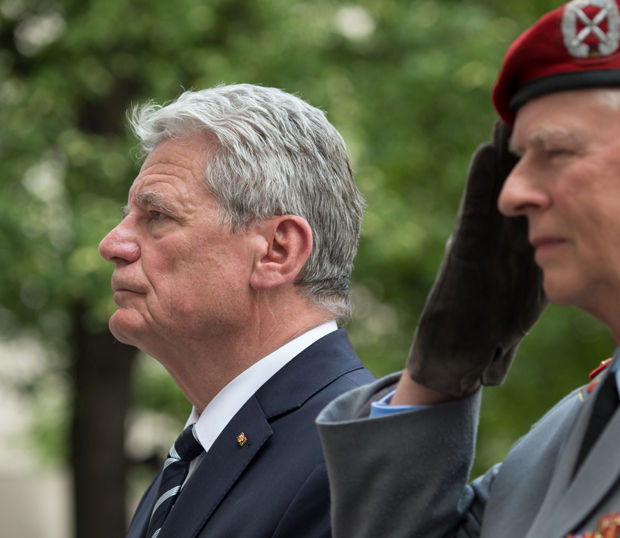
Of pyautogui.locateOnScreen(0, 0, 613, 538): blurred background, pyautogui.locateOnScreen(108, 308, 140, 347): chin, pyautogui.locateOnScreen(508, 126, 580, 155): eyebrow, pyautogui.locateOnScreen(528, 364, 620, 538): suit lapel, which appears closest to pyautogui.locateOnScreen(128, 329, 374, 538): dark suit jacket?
pyautogui.locateOnScreen(108, 308, 140, 347): chin

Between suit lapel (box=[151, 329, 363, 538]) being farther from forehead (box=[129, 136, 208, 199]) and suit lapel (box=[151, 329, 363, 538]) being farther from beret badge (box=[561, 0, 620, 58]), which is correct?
beret badge (box=[561, 0, 620, 58])

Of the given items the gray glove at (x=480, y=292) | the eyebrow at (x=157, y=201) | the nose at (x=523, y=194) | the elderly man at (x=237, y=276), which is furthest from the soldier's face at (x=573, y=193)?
the eyebrow at (x=157, y=201)

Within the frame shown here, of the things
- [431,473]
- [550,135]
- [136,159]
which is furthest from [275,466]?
[136,159]

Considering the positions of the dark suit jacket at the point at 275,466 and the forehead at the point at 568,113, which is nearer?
the forehead at the point at 568,113

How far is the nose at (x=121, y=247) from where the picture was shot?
241 cm

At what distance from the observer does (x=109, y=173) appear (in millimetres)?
6312

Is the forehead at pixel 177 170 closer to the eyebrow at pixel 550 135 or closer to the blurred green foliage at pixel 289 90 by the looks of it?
the eyebrow at pixel 550 135

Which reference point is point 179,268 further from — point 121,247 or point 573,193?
point 573,193

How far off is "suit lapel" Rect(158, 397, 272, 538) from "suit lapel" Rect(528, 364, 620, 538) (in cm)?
97

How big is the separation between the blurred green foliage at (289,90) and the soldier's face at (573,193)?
190 inches

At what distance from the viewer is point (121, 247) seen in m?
2.41

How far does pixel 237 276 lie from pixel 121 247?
1.19 ft

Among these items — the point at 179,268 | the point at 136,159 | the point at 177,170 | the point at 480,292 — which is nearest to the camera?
the point at 480,292

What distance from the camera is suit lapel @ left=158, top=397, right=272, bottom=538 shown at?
2.12 metres
